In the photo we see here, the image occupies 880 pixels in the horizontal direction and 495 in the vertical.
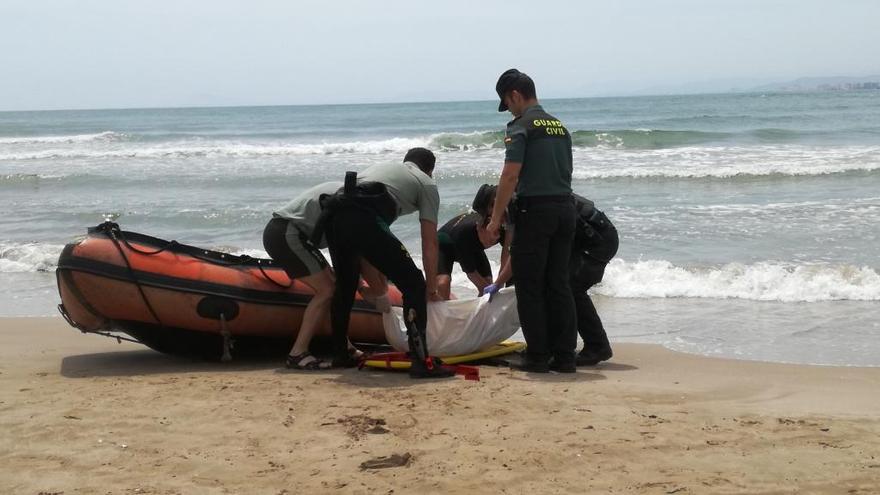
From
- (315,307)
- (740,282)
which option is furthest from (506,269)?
(740,282)

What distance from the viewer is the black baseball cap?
17.2 ft

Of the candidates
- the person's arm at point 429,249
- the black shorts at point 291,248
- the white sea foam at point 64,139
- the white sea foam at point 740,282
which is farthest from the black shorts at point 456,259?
the white sea foam at point 64,139

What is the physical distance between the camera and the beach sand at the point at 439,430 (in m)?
3.59

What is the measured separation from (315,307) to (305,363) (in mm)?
324

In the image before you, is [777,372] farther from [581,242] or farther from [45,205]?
[45,205]

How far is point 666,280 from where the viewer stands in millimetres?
8414

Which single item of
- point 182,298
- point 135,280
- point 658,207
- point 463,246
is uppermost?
point 463,246

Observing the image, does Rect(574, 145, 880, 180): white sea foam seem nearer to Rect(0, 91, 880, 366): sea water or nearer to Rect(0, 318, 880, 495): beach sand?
Rect(0, 91, 880, 366): sea water

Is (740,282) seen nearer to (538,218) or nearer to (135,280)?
(538,218)

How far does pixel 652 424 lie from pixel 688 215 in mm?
8562

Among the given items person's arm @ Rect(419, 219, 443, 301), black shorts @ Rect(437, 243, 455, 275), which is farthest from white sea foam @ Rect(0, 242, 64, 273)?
person's arm @ Rect(419, 219, 443, 301)

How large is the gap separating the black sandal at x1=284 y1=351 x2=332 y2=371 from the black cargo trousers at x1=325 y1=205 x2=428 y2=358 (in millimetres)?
470

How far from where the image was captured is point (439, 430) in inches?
164

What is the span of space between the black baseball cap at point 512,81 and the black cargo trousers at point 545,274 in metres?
0.60
